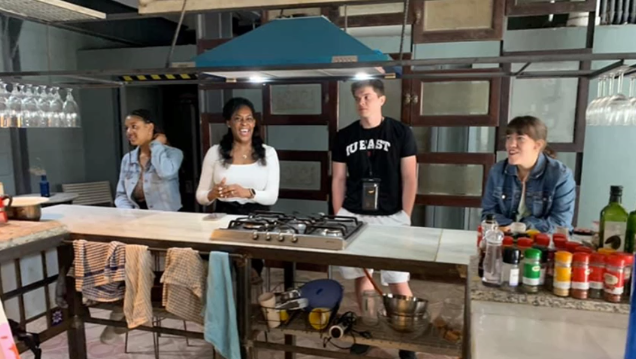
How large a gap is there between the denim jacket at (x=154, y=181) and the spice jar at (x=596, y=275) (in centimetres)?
235

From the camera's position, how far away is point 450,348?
172cm

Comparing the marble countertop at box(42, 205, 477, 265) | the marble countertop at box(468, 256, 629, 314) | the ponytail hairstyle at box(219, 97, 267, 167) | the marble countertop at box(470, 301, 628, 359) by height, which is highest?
the ponytail hairstyle at box(219, 97, 267, 167)

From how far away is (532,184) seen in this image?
202 centimetres

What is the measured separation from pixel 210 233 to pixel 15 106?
1.22m

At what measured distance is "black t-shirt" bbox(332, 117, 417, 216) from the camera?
2.44 m

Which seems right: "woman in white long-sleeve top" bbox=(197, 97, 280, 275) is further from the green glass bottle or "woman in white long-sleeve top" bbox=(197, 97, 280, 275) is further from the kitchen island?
the green glass bottle

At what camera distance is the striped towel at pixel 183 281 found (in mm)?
1840

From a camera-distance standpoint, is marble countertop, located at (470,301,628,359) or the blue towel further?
the blue towel

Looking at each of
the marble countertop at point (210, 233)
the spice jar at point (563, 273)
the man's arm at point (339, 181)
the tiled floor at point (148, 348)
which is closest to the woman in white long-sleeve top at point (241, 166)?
the marble countertop at point (210, 233)

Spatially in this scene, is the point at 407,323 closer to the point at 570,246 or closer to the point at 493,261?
the point at 493,261

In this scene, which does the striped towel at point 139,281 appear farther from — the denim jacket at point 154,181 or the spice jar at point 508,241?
the spice jar at point 508,241

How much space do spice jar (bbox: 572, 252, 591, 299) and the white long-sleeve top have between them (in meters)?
1.57

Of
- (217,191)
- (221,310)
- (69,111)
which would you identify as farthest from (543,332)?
(69,111)

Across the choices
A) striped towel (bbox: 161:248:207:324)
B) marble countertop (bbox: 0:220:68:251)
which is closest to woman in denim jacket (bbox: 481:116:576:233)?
striped towel (bbox: 161:248:207:324)
